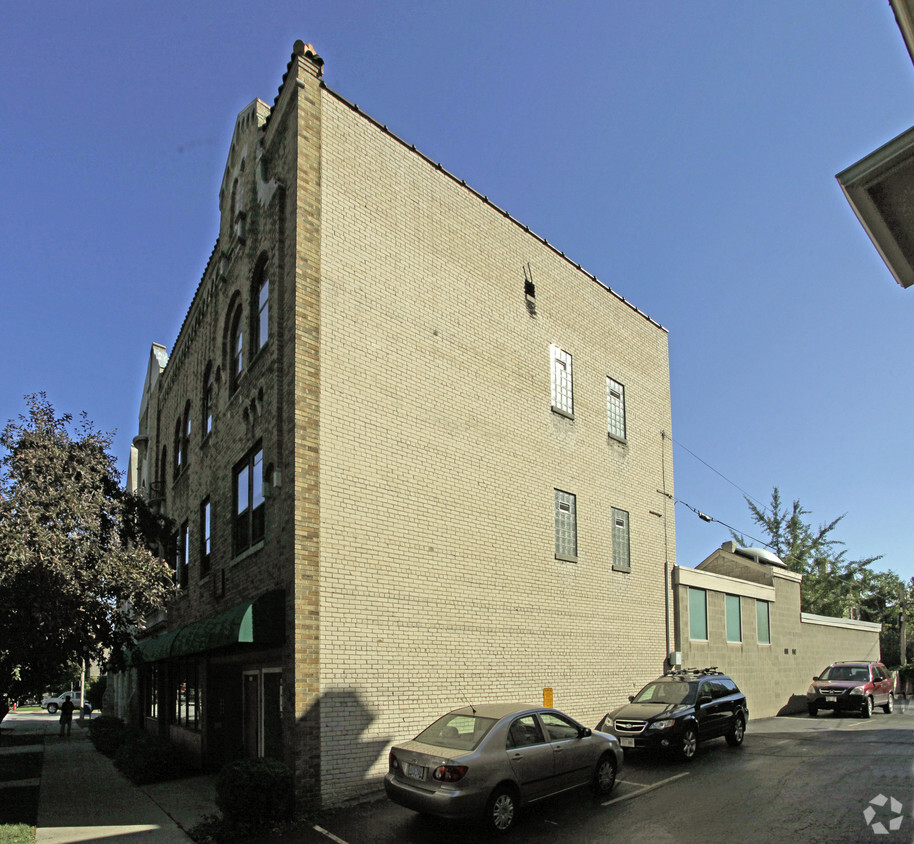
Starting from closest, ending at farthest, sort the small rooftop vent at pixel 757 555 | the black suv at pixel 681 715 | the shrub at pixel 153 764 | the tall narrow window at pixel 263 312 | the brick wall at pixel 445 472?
1. the brick wall at pixel 445 472
2. the black suv at pixel 681 715
3. the tall narrow window at pixel 263 312
4. the shrub at pixel 153 764
5. the small rooftop vent at pixel 757 555

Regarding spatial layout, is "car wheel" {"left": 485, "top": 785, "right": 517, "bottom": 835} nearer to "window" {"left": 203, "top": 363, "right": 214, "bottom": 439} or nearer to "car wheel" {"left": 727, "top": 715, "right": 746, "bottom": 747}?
"car wheel" {"left": 727, "top": 715, "right": 746, "bottom": 747}

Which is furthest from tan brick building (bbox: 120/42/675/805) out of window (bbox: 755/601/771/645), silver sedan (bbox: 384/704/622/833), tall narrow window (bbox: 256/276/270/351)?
window (bbox: 755/601/771/645)

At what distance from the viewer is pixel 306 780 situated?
10.8 metres

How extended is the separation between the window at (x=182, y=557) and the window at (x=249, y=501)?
5.58 m

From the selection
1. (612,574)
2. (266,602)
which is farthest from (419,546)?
(612,574)

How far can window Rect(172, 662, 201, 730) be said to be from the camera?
57.4ft

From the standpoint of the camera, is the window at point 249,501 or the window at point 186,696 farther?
the window at point 186,696

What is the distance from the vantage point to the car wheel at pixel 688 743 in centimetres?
1426

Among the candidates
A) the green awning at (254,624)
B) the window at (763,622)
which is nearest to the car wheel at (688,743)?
the green awning at (254,624)

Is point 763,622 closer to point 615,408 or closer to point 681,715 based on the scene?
point 615,408

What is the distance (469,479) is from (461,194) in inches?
243

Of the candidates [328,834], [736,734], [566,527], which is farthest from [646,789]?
[566,527]

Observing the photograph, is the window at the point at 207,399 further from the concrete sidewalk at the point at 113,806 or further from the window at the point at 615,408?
the window at the point at 615,408

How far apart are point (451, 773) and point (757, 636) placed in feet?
62.1
